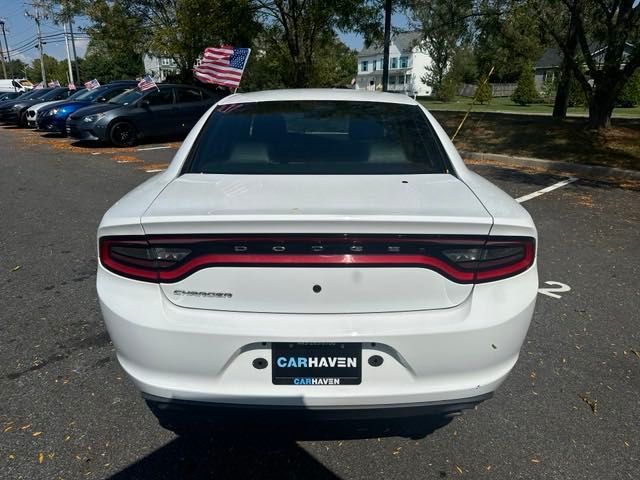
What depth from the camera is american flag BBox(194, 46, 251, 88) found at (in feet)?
36.9

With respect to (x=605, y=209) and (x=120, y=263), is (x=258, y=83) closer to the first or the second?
(x=605, y=209)

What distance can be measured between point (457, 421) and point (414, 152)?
1492 millimetres

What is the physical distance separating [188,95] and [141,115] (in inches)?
63.7

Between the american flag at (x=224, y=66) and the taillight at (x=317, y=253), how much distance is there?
32.8 ft

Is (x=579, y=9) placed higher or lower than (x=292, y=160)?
Result: higher

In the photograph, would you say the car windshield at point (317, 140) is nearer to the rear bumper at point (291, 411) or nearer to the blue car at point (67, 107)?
the rear bumper at point (291, 411)

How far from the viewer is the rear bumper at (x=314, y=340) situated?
1.83 meters

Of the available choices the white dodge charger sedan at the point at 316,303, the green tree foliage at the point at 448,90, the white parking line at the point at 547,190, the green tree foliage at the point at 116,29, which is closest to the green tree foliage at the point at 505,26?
the white parking line at the point at 547,190

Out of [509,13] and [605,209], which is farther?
[509,13]

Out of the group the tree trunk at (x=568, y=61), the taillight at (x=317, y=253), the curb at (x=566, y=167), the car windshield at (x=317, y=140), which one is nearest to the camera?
the taillight at (x=317, y=253)

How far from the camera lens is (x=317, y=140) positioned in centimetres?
294

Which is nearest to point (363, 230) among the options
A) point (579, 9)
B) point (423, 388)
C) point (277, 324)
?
point (277, 324)

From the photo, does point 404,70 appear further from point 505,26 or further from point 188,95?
point 188,95

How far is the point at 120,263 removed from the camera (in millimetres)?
1956
